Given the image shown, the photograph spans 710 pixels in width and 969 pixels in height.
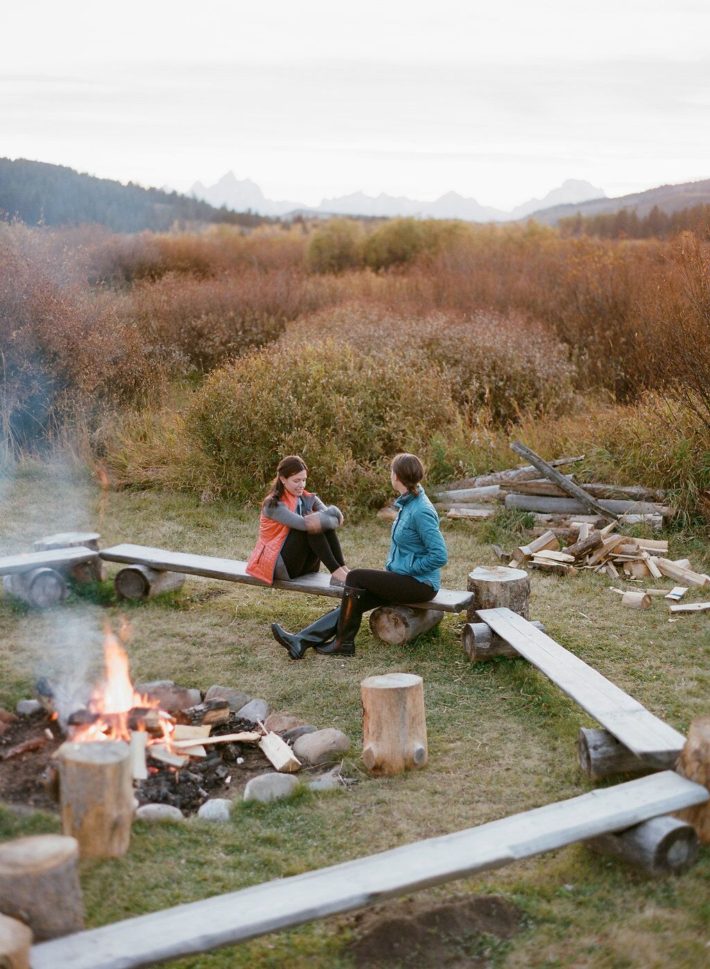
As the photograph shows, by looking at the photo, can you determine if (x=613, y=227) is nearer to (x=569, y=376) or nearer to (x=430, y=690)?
(x=569, y=376)

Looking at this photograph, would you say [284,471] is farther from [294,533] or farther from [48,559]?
[48,559]

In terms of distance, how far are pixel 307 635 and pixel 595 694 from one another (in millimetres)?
2172

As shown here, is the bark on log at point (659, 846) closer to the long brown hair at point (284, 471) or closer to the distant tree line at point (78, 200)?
the long brown hair at point (284, 471)

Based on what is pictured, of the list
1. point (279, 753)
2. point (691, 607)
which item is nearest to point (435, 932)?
point (279, 753)

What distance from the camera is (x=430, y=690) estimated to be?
587 cm

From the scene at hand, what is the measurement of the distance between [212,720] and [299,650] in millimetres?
1208

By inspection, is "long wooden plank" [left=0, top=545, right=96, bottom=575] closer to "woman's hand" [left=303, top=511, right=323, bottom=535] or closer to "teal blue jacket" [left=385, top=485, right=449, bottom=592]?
"woman's hand" [left=303, top=511, right=323, bottom=535]

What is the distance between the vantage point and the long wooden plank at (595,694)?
14.2 ft

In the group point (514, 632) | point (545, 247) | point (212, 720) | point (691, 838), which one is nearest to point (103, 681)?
point (212, 720)

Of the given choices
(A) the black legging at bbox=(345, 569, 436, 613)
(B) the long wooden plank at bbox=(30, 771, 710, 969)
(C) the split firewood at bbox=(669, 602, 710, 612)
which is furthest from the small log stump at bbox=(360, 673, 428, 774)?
(C) the split firewood at bbox=(669, 602, 710, 612)

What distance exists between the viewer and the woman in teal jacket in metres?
6.35

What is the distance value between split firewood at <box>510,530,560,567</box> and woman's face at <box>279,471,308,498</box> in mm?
2589

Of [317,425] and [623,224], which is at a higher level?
[623,224]

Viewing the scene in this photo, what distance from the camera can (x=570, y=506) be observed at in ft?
31.8
